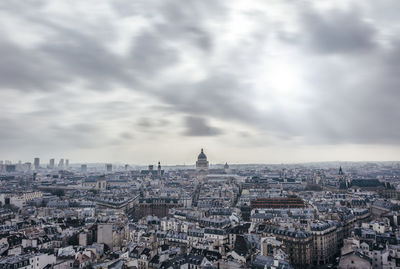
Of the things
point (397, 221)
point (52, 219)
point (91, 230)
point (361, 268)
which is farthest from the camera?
point (52, 219)

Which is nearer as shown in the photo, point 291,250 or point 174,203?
point 291,250

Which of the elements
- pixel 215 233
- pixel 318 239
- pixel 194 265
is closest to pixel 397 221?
pixel 318 239

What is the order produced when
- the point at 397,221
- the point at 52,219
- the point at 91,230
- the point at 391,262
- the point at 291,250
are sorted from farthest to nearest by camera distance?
the point at 52,219
the point at 397,221
the point at 91,230
the point at 291,250
the point at 391,262

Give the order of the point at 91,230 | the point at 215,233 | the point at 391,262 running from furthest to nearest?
the point at 91,230, the point at 215,233, the point at 391,262

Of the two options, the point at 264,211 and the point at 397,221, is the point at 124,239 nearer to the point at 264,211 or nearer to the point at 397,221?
the point at 264,211

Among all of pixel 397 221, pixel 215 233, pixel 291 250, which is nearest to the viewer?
pixel 291 250

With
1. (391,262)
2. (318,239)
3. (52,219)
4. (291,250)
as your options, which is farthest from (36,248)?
(391,262)

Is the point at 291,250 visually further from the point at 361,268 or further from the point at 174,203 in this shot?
the point at 174,203

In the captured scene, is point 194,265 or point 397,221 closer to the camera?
point 194,265
